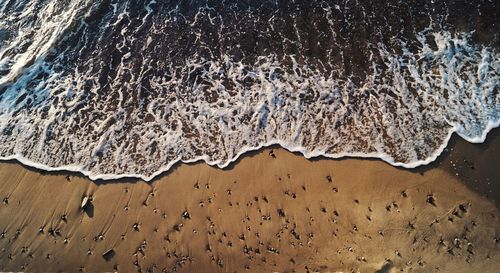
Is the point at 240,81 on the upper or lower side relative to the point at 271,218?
upper

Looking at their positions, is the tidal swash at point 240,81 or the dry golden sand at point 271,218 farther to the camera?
the tidal swash at point 240,81

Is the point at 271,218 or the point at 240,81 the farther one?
the point at 240,81

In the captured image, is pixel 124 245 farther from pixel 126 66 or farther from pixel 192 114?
pixel 126 66

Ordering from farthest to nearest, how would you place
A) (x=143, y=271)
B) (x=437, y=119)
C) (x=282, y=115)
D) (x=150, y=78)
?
(x=150, y=78), (x=282, y=115), (x=437, y=119), (x=143, y=271)

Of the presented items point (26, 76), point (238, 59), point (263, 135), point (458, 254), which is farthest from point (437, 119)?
A: point (26, 76)
